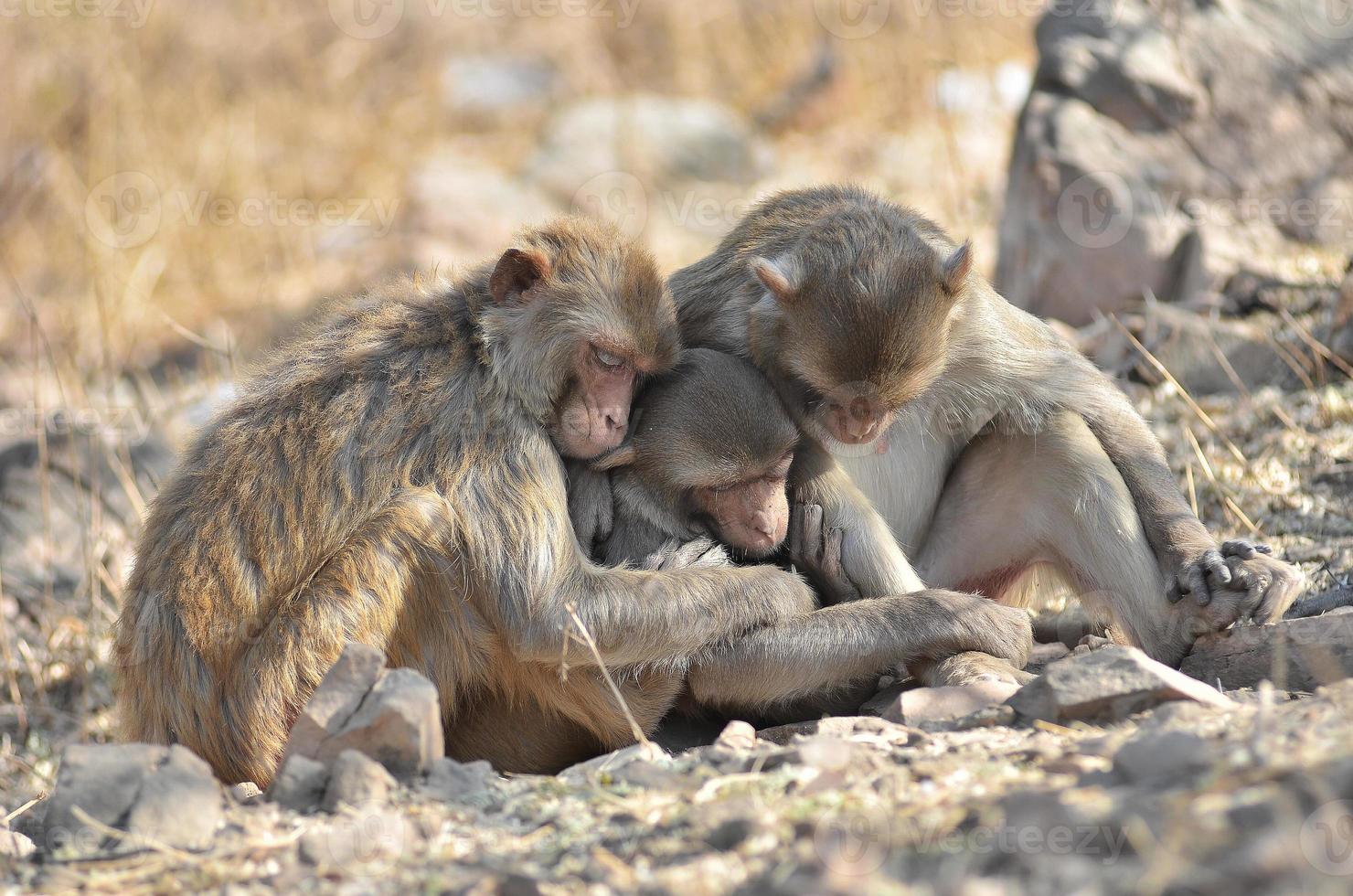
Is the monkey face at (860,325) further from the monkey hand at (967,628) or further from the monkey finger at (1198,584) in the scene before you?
the monkey finger at (1198,584)

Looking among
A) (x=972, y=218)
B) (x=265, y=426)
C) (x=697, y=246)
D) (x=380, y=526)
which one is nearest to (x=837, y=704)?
(x=380, y=526)

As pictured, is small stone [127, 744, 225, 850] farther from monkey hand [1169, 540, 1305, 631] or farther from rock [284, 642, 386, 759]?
monkey hand [1169, 540, 1305, 631]

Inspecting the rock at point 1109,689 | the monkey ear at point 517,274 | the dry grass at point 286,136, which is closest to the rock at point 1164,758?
the rock at point 1109,689

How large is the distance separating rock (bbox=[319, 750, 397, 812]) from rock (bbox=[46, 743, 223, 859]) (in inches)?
10.8

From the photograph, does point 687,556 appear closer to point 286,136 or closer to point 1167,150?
point 1167,150

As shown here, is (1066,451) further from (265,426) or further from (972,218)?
(972,218)

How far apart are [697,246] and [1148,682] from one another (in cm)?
946

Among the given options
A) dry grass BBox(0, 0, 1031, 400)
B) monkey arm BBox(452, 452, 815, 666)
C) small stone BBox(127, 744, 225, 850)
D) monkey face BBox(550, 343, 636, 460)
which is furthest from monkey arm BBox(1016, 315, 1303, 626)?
dry grass BBox(0, 0, 1031, 400)

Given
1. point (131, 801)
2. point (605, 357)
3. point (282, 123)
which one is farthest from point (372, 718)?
point (282, 123)

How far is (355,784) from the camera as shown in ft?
11.4

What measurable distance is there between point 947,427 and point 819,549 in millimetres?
824

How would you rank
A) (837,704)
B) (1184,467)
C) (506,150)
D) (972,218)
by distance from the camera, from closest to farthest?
1. (837,704)
2. (1184,467)
3. (972,218)
4. (506,150)

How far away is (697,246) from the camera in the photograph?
12.7m

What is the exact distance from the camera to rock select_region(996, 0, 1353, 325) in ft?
26.5
